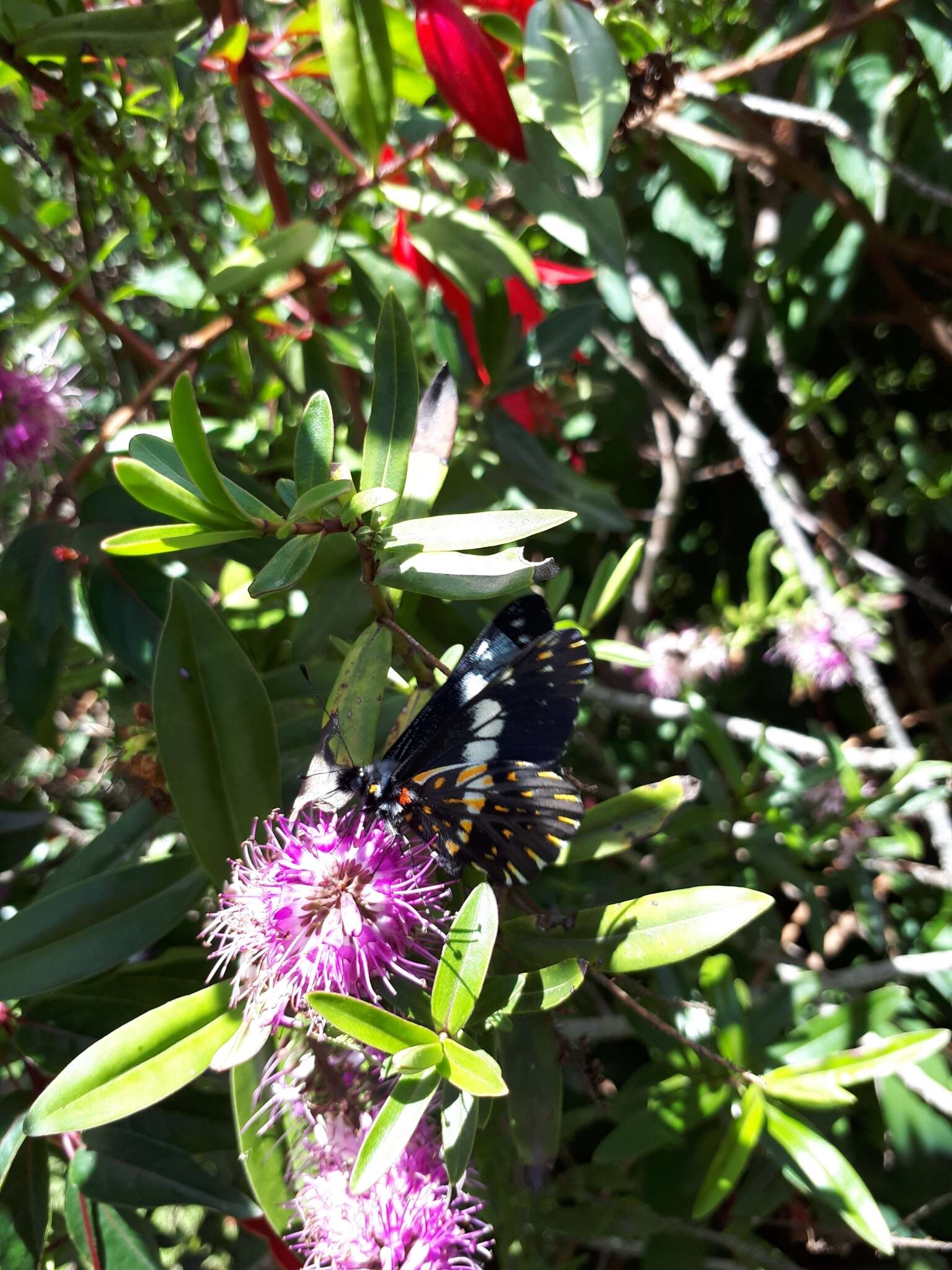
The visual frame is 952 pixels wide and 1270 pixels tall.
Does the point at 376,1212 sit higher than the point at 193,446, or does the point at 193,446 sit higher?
the point at 193,446

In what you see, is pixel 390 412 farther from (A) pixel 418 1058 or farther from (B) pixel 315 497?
(A) pixel 418 1058

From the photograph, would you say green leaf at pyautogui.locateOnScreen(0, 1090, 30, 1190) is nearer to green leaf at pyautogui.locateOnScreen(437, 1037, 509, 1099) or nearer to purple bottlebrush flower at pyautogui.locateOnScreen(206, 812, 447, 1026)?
purple bottlebrush flower at pyautogui.locateOnScreen(206, 812, 447, 1026)

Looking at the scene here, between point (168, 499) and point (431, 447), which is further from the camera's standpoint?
point (431, 447)

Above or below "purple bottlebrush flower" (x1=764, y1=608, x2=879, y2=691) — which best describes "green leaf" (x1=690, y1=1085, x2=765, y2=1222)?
below

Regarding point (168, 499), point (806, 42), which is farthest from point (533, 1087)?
point (806, 42)

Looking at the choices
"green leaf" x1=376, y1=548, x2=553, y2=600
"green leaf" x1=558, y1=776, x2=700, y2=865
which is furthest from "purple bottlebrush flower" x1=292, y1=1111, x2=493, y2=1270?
"green leaf" x1=376, y1=548, x2=553, y2=600

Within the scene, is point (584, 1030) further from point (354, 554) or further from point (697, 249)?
point (697, 249)
